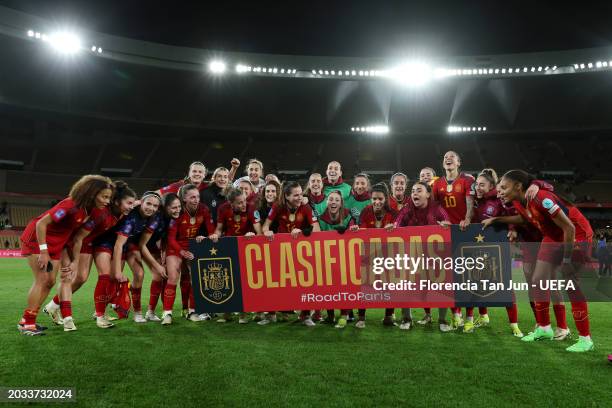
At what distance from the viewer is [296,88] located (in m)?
29.4

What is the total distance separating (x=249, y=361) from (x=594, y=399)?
2794 mm

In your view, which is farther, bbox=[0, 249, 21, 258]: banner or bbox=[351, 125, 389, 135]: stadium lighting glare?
bbox=[351, 125, 389, 135]: stadium lighting glare

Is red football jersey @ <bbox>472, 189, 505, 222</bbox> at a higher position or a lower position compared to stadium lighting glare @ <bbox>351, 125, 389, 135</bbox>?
lower

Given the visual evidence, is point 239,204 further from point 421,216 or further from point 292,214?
point 421,216

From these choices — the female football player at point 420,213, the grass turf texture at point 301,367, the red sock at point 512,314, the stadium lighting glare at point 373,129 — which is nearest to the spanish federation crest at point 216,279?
the grass turf texture at point 301,367

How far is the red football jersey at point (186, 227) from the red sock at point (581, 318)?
4907 mm

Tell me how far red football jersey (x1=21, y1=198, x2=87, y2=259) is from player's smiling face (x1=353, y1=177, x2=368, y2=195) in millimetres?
3965

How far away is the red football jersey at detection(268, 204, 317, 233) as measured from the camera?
21.1 ft

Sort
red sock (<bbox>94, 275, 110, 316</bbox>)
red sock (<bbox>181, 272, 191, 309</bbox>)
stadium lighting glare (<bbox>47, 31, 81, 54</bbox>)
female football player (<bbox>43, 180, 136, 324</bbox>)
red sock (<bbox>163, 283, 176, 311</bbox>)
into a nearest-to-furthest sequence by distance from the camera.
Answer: female football player (<bbox>43, 180, 136, 324</bbox>), red sock (<bbox>94, 275, 110, 316</bbox>), red sock (<bbox>163, 283, 176, 311</bbox>), red sock (<bbox>181, 272, 191, 309</bbox>), stadium lighting glare (<bbox>47, 31, 81, 54</bbox>)

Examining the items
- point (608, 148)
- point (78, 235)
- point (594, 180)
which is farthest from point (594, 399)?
point (608, 148)

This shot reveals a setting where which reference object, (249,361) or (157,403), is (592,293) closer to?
(249,361)

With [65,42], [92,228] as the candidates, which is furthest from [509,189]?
[65,42]

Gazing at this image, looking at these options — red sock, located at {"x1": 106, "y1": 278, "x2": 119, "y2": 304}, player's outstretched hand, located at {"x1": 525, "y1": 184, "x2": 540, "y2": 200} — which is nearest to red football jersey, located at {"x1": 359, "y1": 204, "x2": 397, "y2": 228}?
player's outstretched hand, located at {"x1": 525, "y1": 184, "x2": 540, "y2": 200}

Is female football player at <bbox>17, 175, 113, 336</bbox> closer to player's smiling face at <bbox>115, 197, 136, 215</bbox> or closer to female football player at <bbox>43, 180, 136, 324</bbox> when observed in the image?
female football player at <bbox>43, 180, 136, 324</bbox>
